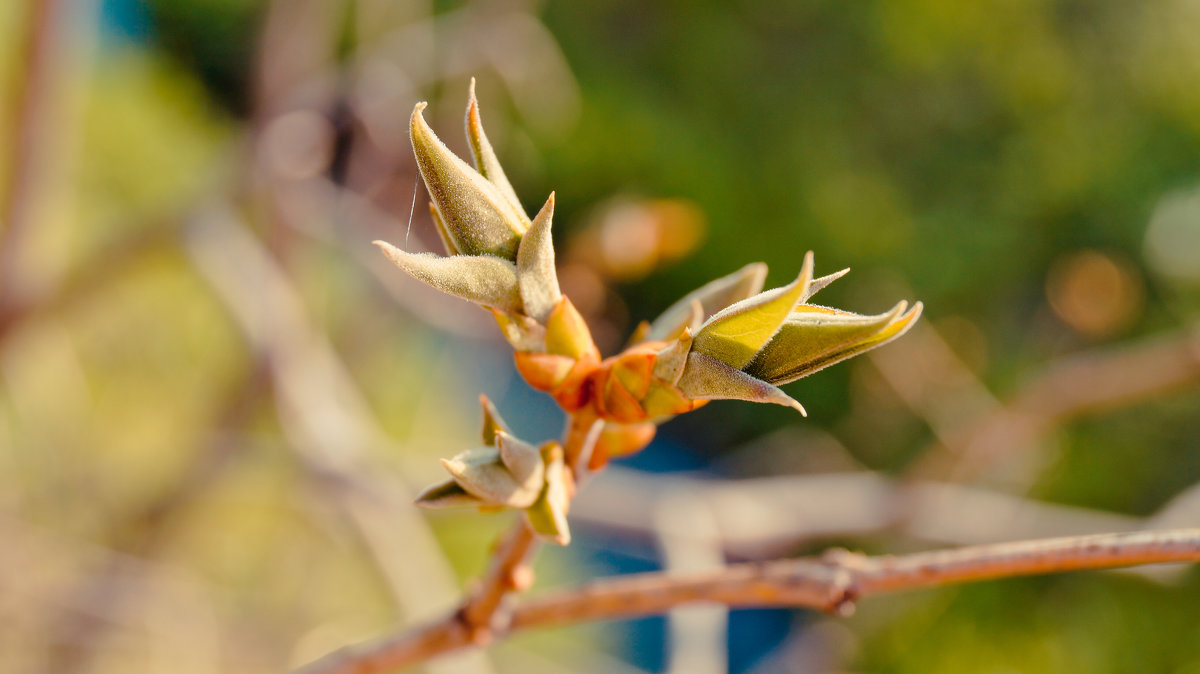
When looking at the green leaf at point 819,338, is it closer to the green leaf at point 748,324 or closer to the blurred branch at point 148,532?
the green leaf at point 748,324

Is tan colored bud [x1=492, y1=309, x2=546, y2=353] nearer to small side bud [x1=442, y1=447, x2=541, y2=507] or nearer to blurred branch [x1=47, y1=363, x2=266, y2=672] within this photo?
small side bud [x1=442, y1=447, x2=541, y2=507]

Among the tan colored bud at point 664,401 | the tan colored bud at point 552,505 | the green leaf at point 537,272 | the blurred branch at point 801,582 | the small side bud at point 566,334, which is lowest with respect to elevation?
the blurred branch at point 801,582

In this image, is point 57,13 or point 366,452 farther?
point 366,452

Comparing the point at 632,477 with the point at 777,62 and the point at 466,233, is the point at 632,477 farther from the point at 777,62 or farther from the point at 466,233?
the point at 777,62

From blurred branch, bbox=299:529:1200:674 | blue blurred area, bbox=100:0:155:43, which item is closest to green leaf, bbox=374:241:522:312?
blurred branch, bbox=299:529:1200:674

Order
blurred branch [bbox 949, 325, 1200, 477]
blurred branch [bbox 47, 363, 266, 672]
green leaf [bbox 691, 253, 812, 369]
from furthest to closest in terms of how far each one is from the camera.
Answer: blurred branch [bbox 47, 363, 266, 672]
blurred branch [bbox 949, 325, 1200, 477]
green leaf [bbox 691, 253, 812, 369]

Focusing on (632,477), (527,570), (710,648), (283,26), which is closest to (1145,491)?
(632,477)

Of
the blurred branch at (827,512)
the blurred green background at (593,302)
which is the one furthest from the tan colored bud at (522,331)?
the blurred branch at (827,512)

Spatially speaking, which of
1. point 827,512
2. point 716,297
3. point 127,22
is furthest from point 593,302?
point 127,22
